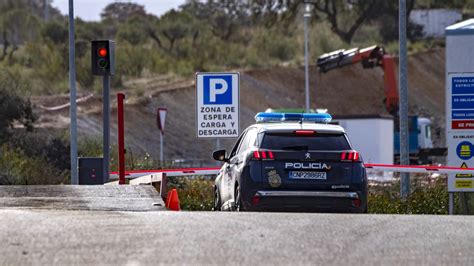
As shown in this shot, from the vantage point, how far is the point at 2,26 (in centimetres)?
7862

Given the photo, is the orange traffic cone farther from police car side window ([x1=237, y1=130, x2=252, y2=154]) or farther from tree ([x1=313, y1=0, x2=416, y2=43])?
tree ([x1=313, y1=0, x2=416, y2=43])

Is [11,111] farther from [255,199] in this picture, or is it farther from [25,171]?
[255,199]

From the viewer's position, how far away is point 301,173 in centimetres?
1841

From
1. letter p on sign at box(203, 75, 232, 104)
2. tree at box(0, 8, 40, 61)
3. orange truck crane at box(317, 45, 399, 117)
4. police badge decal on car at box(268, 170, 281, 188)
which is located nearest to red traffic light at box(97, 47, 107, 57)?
letter p on sign at box(203, 75, 232, 104)

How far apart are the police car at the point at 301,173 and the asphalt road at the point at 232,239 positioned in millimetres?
3131

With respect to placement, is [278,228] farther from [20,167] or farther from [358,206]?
[20,167]

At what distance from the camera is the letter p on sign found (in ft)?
85.5

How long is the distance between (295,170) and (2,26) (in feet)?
205

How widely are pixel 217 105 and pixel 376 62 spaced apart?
3956 cm

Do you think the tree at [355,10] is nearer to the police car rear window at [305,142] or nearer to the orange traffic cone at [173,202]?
the orange traffic cone at [173,202]

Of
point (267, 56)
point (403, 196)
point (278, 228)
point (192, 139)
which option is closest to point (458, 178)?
point (403, 196)

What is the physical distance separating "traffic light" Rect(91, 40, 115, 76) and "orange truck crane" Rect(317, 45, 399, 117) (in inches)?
1457

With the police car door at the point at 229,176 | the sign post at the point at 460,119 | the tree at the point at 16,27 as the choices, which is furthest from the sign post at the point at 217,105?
the tree at the point at 16,27

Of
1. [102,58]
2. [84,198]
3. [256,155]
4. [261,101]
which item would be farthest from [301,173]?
[261,101]
